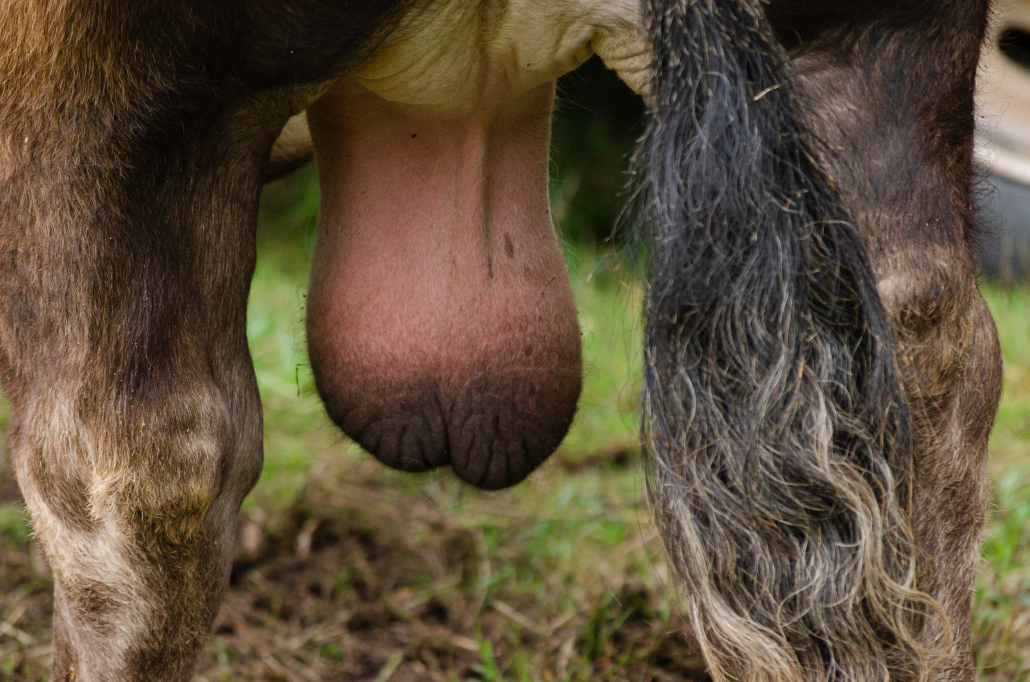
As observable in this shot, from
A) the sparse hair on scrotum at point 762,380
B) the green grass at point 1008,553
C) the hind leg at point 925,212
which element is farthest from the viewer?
the green grass at point 1008,553

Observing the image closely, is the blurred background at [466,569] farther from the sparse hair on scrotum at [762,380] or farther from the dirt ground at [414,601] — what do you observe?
the sparse hair on scrotum at [762,380]

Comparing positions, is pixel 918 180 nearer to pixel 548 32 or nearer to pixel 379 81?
pixel 548 32

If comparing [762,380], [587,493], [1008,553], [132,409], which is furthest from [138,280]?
[1008,553]

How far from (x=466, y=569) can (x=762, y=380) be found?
1.35m

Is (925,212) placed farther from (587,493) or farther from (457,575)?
(587,493)

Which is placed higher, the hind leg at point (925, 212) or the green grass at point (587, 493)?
the hind leg at point (925, 212)

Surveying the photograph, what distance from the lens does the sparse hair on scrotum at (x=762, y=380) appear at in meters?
1.14

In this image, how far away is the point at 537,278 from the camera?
1.66 metres

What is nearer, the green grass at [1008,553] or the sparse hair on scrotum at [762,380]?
the sparse hair on scrotum at [762,380]

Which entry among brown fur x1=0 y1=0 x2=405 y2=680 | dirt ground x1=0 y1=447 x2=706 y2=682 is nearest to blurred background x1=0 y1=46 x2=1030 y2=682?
dirt ground x1=0 y1=447 x2=706 y2=682

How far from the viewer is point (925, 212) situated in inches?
50.6

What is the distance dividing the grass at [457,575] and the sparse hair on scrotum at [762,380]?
161mm

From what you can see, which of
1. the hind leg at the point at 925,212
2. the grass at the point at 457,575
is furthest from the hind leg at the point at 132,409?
the hind leg at the point at 925,212

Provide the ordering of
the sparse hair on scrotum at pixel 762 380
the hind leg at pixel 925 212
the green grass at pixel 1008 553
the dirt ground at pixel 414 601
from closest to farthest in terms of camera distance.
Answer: the sparse hair on scrotum at pixel 762 380
the hind leg at pixel 925 212
the green grass at pixel 1008 553
the dirt ground at pixel 414 601
